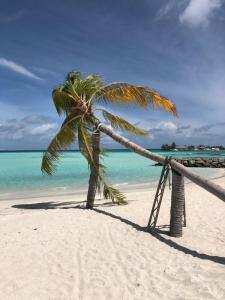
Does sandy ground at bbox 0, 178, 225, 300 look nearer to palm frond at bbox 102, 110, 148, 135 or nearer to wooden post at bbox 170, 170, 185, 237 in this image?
wooden post at bbox 170, 170, 185, 237

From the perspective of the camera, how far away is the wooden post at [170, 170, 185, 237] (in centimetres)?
766

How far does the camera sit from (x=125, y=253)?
6.58 m

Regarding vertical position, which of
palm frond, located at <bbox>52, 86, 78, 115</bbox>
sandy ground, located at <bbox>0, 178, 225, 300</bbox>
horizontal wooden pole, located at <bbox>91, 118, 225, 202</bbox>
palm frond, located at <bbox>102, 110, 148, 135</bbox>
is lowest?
sandy ground, located at <bbox>0, 178, 225, 300</bbox>

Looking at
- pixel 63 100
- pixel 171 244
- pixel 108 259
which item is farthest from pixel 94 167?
pixel 108 259

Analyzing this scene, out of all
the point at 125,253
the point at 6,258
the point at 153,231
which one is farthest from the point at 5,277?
the point at 153,231

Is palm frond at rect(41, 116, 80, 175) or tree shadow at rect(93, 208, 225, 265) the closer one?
tree shadow at rect(93, 208, 225, 265)

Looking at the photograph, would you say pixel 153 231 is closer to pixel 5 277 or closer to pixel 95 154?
pixel 5 277

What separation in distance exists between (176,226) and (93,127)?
5.18m

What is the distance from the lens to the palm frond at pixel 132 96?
10812 mm

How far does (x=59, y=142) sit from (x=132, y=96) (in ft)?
9.55

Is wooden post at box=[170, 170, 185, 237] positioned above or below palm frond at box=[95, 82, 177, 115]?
below

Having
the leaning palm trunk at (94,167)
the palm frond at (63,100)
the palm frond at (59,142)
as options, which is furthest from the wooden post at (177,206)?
the palm frond at (63,100)

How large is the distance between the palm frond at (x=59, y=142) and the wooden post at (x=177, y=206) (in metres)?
4.77

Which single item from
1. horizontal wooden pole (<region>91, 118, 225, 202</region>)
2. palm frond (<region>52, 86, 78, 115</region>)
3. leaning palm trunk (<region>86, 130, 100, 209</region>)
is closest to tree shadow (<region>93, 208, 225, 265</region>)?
horizontal wooden pole (<region>91, 118, 225, 202</region>)
